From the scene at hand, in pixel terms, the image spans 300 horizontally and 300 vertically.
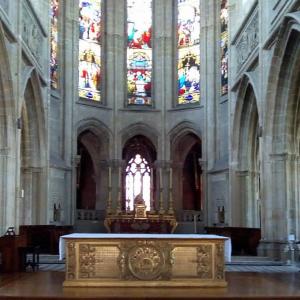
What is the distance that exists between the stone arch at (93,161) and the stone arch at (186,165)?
3.61m

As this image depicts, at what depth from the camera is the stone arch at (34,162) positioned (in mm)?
26781

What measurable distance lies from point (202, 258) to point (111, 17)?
953 inches

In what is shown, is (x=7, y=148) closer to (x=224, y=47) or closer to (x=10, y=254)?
(x=10, y=254)

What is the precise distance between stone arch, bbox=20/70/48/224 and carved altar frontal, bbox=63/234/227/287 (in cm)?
1486

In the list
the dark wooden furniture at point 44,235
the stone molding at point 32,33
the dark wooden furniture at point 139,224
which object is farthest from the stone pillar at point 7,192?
the dark wooden furniture at point 139,224

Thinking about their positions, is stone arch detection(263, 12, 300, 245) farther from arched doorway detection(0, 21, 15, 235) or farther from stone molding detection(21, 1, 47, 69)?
stone molding detection(21, 1, 47, 69)

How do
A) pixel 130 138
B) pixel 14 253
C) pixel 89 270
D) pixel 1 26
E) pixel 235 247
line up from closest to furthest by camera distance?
pixel 89 270 → pixel 14 253 → pixel 1 26 → pixel 235 247 → pixel 130 138

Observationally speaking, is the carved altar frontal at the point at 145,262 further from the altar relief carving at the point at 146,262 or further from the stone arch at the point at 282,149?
the stone arch at the point at 282,149

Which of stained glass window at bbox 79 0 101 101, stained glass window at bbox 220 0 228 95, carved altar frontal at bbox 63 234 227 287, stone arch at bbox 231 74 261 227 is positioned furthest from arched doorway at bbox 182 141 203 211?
carved altar frontal at bbox 63 234 227 287

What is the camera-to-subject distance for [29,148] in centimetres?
2714

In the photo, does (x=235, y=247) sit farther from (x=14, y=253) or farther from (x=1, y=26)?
(x=1, y=26)

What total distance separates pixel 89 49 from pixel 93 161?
19.6ft

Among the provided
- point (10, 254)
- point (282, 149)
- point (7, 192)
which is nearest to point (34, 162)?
point (7, 192)

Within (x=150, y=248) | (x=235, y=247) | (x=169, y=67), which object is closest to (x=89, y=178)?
(x=169, y=67)
